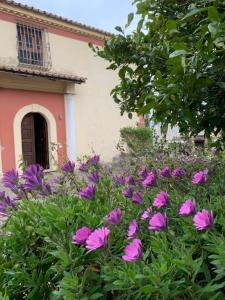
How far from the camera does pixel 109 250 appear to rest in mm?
1412

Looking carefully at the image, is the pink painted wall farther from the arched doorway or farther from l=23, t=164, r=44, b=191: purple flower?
l=23, t=164, r=44, b=191: purple flower

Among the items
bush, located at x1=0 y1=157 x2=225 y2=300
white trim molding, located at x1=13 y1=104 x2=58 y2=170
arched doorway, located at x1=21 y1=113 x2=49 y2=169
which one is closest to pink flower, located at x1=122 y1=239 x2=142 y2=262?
bush, located at x1=0 y1=157 x2=225 y2=300

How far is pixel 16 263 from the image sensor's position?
1686 millimetres

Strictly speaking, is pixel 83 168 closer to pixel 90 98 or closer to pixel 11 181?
pixel 11 181

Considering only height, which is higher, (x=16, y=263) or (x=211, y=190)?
(x=211, y=190)

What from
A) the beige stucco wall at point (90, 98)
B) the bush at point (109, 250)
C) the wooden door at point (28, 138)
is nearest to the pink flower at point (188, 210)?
the bush at point (109, 250)

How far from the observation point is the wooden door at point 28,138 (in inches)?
527

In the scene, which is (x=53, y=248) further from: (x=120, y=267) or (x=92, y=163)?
(x=92, y=163)

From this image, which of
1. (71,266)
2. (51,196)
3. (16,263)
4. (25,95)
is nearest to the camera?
(71,266)

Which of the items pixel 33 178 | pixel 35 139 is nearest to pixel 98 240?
pixel 33 178

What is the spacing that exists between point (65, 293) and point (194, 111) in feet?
4.02

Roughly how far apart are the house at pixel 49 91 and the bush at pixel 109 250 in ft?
31.9

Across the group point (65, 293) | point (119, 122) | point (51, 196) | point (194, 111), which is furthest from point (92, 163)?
point (119, 122)

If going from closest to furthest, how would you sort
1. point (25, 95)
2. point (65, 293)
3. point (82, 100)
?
1. point (65, 293)
2. point (25, 95)
3. point (82, 100)
